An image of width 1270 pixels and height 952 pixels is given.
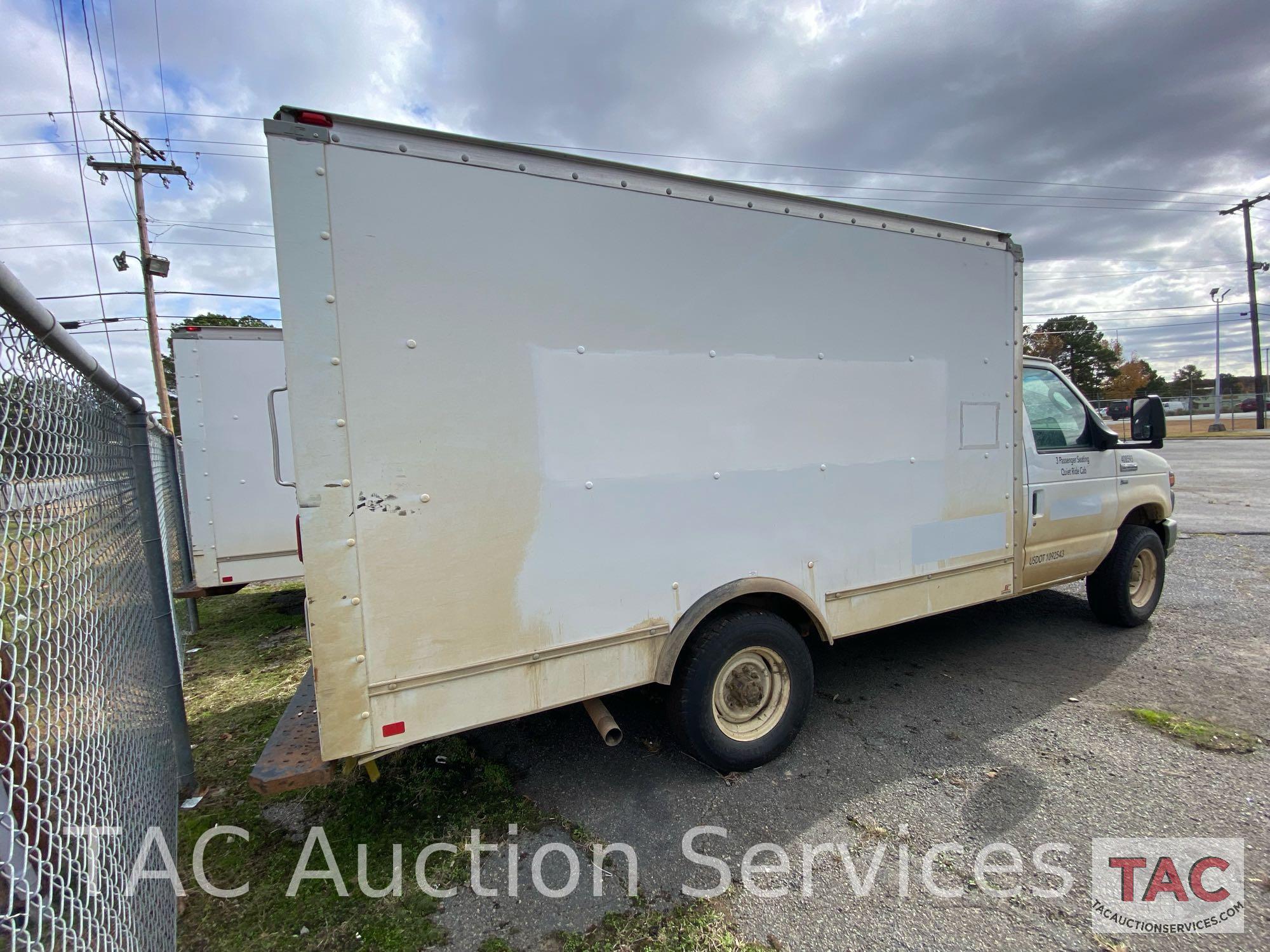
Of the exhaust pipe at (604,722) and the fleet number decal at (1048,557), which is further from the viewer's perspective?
the fleet number decal at (1048,557)

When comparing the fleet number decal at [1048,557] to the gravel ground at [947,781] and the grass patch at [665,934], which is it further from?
the grass patch at [665,934]

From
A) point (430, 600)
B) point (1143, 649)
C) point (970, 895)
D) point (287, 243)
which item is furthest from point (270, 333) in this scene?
point (1143, 649)

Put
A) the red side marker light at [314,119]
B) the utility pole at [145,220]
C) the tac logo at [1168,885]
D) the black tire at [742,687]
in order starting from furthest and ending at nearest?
the utility pole at [145,220]
the black tire at [742,687]
the tac logo at [1168,885]
the red side marker light at [314,119]

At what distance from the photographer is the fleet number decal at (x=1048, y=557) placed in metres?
4.02

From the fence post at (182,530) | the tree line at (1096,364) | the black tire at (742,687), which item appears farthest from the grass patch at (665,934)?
the tree line at (1096,364)

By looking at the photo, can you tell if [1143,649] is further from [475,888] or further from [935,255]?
[475,888]

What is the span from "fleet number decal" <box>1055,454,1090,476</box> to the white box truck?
22.1 inches

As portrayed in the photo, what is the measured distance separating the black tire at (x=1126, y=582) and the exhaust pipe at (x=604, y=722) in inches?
171

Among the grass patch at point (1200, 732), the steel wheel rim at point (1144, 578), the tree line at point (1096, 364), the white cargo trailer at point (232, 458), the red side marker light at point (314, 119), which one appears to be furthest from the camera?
the tree line at point (1096, 364)

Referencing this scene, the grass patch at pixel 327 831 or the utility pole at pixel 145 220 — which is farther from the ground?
the utility pole at pixel 145 220

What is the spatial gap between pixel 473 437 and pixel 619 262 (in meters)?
1.00

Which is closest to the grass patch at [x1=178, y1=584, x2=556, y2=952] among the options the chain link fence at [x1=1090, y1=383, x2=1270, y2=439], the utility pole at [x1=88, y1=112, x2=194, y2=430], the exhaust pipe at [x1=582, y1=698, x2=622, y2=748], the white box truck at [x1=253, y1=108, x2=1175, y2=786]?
the exhaust pipe at [x1=582, y1=698, x2=622, y2=748]

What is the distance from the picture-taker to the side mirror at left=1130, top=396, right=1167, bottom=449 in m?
4.16

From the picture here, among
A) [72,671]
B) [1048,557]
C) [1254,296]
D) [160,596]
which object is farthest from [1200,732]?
[1254,296]
